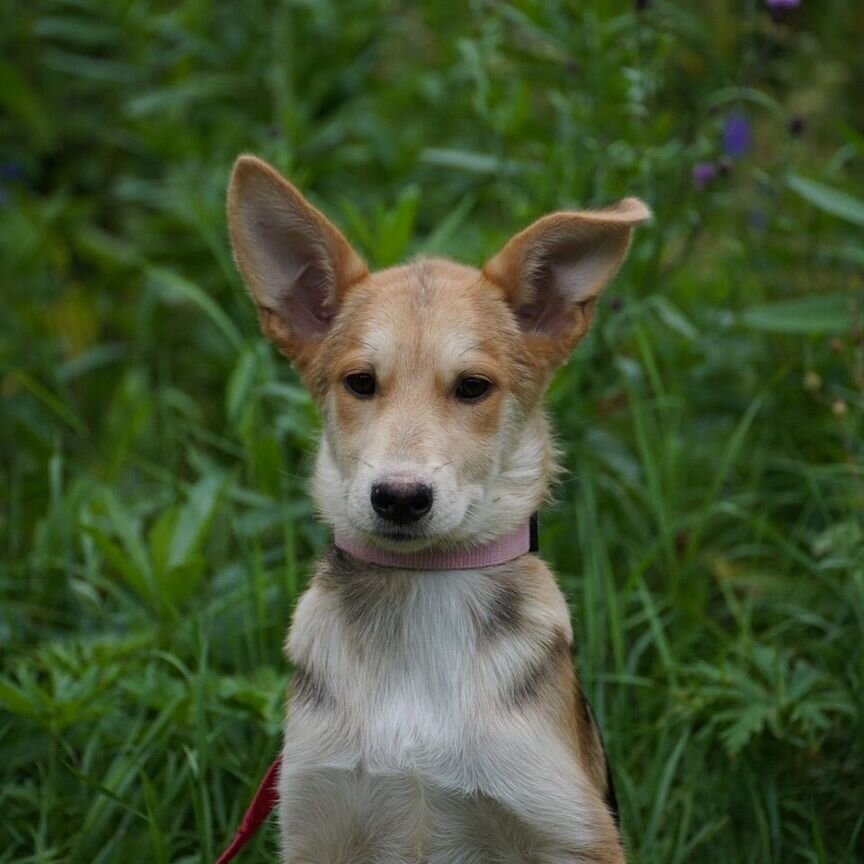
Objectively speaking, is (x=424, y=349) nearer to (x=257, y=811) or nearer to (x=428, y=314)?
(x=428, y=314)

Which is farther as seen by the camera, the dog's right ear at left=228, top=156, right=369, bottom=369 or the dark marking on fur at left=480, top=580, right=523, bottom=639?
the dog's right ear at left=228, top=156, right=369, bottom=369

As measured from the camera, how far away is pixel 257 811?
3857mm

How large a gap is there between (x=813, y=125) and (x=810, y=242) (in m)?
1.90

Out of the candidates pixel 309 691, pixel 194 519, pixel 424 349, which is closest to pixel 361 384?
pixel 424 349

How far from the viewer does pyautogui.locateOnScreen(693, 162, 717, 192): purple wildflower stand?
5309 millimetres

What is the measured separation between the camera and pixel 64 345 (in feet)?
23.3

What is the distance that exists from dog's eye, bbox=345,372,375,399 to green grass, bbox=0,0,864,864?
125 cm

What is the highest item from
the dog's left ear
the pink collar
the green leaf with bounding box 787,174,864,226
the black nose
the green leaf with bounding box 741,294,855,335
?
the green leaf with bounding box 787,174,864,226

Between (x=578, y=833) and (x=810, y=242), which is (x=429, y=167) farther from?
(x=578, y=833)

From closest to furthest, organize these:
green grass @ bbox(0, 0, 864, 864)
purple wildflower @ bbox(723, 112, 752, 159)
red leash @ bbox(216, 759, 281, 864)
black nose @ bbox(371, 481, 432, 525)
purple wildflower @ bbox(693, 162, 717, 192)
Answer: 1. black nose @ bbox(371, 481, 432, 525)
2. red leash @ bbox(216, 759, 281, 864)
3. green grass @ bbox(0, 0, 864, 864)
4. purple wildflower @ bbox(693, 162, 717, 192)
5. purple wildflower @ bbox(723, 112, 752, 159)

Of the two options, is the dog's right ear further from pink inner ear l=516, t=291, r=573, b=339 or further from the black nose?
the black nose

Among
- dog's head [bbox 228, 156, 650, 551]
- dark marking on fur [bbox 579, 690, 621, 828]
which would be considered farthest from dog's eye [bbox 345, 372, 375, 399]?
dark marking on fur [bbox 579, 690, 621, 828]

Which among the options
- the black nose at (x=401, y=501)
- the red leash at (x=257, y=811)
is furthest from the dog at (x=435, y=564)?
the red leash at (x=257, y=811)

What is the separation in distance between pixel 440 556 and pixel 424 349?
0.53 m
